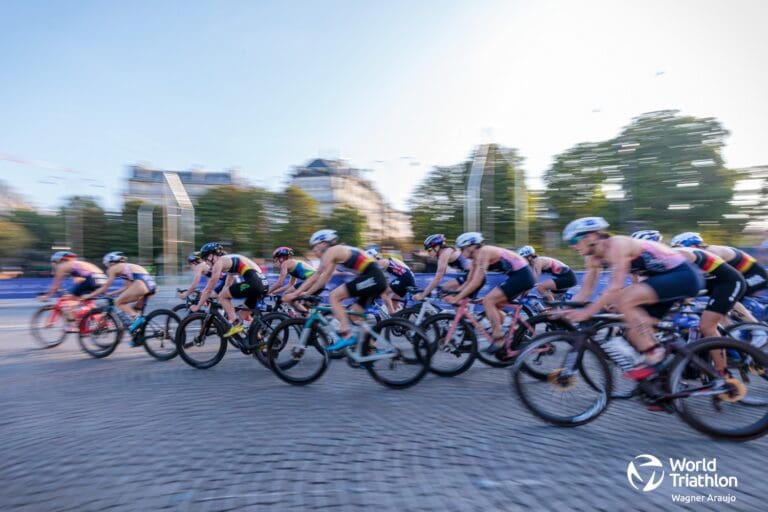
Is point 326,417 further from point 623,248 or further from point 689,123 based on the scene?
point 689,123

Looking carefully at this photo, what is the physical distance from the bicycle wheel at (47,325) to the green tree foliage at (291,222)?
28316mm

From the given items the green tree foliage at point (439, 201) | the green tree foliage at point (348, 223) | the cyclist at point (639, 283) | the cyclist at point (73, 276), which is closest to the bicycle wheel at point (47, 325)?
the cyclist at point (73, 276)

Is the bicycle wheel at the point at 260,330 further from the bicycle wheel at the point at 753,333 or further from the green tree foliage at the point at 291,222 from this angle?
the green tree foliage at the point at 291,222

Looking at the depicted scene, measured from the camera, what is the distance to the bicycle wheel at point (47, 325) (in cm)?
891

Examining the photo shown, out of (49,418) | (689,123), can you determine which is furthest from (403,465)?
(689,123)

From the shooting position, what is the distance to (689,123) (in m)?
33.2

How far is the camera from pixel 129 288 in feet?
26.7

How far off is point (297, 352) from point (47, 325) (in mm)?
5897

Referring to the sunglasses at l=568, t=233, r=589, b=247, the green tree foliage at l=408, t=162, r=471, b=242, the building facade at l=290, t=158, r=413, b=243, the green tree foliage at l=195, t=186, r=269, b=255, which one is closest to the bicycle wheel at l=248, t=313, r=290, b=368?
the sunglasses at l=568, t=233, r=589, b=247

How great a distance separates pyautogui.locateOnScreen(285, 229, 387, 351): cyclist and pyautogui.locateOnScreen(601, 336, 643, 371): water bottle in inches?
101

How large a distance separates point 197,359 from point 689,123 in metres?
36.6

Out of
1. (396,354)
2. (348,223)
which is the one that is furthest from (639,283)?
(348,223)

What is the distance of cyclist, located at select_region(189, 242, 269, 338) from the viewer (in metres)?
7.01

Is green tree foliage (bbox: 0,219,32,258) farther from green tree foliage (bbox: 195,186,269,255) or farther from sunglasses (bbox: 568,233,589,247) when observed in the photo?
sunglasses (bbox: 568,233,589,247)
